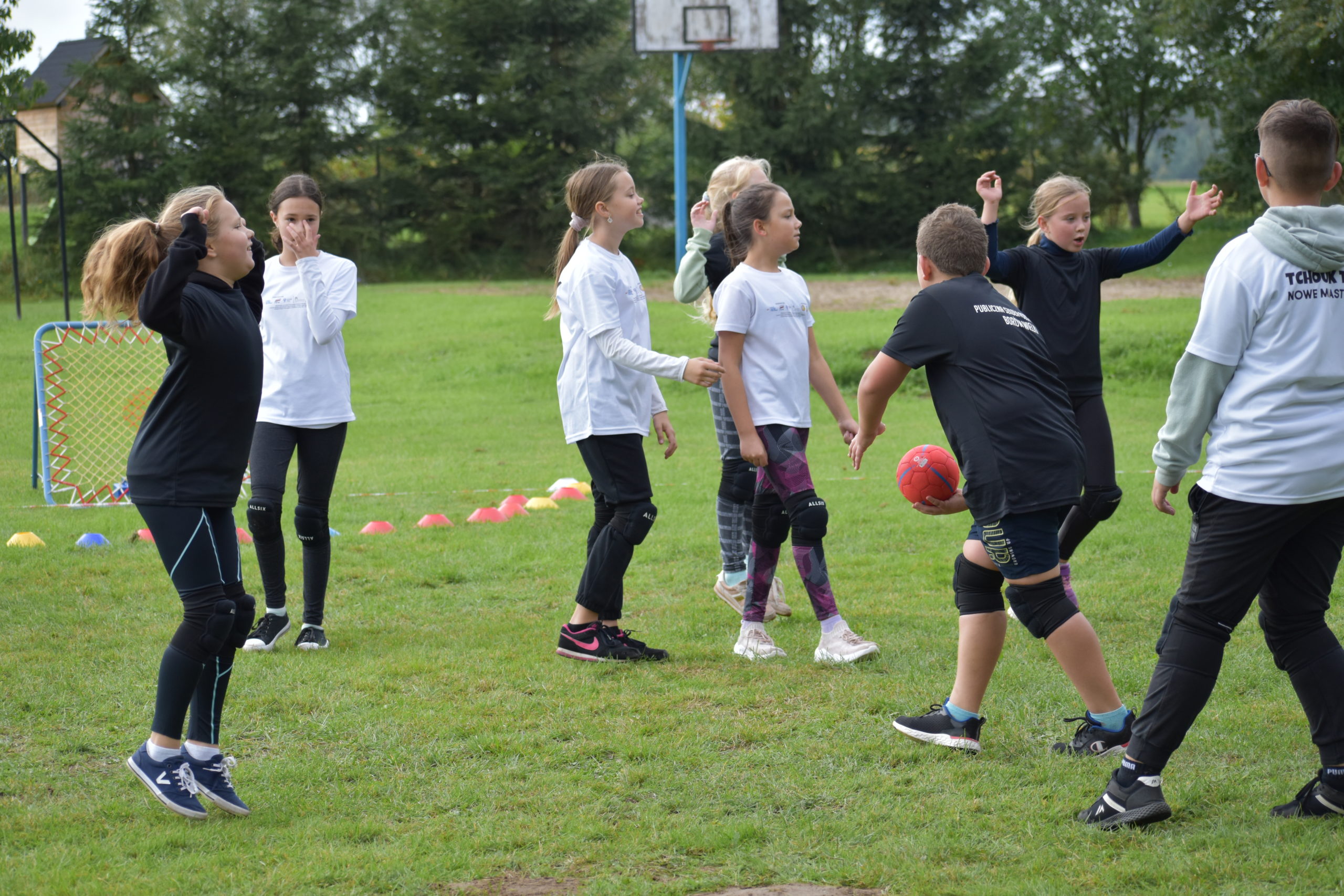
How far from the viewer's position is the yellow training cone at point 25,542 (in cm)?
762

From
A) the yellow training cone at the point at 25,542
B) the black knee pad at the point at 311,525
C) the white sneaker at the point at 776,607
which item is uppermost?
the black knee pad at the point at 311,525

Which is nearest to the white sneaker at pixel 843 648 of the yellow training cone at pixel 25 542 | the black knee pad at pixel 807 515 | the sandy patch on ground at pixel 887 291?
the black knee pad at pixel 807 515

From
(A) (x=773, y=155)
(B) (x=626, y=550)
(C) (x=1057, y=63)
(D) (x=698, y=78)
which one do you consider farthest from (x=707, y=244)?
(C) (x=1057, y=63)

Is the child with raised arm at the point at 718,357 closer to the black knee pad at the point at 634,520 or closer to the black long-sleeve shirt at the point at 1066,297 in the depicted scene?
the black knee pad at the point at 634,520

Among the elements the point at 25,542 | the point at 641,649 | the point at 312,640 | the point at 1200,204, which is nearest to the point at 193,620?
the point at 312,640

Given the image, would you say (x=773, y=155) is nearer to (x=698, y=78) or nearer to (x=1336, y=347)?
(x=698, y=78)

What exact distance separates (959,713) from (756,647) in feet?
4.39

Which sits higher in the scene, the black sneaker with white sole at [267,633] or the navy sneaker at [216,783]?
the navy sneaker at [216,783]

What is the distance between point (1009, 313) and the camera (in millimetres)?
3846

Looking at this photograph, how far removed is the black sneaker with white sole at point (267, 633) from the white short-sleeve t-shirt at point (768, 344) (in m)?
2.39

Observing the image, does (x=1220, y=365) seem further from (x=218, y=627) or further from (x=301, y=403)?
(x=301, y=403)

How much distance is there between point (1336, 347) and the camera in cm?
314

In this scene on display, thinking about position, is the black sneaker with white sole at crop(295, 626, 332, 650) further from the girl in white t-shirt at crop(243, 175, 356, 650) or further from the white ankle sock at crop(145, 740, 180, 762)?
the white ankle sock at crop(145, 740, 180, 762)

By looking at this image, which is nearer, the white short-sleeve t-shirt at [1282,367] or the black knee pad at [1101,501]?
the white short-sleeve t-shirt at [1282,367]
